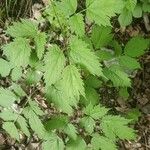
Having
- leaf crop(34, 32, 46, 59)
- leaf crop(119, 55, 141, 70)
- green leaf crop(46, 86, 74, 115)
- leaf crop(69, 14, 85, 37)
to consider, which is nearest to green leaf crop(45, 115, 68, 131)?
green leaf crop(46, 86, 74, 115)

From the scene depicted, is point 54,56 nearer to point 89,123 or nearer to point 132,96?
point 89,123

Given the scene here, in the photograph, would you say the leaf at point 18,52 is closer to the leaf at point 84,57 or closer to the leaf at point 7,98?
the leaf at point 84,57

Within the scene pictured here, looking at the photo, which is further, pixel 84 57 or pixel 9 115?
pixel 9 115

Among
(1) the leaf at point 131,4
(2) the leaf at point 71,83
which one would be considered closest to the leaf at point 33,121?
(2) the leaf at point 71,83

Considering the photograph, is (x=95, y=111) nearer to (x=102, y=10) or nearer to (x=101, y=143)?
(x=101, y=143)

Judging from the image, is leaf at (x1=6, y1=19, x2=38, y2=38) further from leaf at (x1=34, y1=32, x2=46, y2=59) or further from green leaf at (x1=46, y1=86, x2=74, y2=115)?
green leaf at (x1=46, y1=86, x2=74, y2=115)

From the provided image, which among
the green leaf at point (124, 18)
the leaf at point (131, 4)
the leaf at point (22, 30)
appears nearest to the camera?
the leaf at point (22, 30)

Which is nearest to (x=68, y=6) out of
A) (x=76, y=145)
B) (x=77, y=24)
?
(x=77, y=24)

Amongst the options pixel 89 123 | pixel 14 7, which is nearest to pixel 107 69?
pixel 89 123
